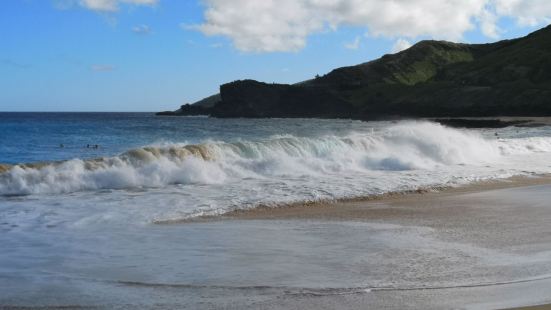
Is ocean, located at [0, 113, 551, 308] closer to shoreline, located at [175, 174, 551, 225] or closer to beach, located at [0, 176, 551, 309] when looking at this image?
beach, located at [0, 176, 551, 309]

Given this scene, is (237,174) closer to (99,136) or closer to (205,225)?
(205,225)

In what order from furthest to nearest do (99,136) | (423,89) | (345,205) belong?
(423,89)
(99,136)
(345,205)

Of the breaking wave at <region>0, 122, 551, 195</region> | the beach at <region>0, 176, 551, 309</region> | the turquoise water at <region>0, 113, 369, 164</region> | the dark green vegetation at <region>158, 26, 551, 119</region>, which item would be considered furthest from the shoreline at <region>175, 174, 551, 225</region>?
the dark green vegetation at <region>158, 26, 551, 119</region>

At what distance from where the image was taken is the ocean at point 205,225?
6848 mm

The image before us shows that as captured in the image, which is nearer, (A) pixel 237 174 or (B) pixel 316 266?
(B) pixel 316 266

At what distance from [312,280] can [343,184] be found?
31.4ft

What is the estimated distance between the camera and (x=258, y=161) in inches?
792

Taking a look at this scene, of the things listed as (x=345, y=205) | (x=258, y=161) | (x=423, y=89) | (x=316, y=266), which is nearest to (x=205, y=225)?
(x=316, y=266)

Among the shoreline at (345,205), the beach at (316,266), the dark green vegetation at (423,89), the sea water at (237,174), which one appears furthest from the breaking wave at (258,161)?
the dark green vegetation at (423,89)

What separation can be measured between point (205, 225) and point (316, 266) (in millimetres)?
3504

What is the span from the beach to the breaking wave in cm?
574

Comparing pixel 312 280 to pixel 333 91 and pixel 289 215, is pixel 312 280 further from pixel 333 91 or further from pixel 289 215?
pixel 333 91

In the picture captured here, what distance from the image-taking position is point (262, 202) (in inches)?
517

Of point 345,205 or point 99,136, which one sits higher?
point 345,205
